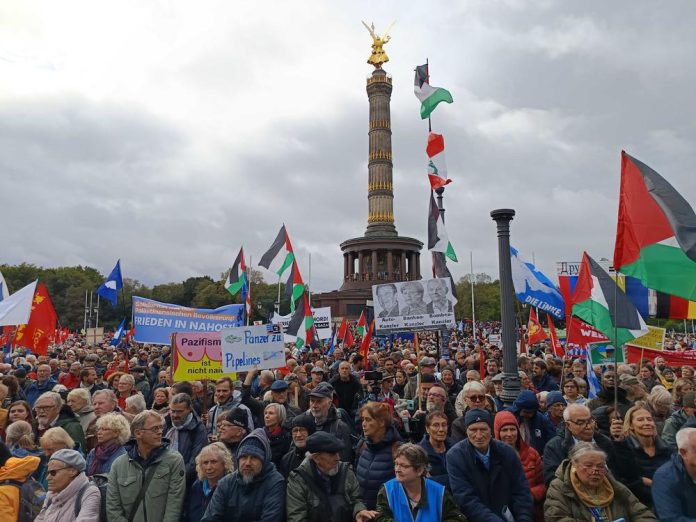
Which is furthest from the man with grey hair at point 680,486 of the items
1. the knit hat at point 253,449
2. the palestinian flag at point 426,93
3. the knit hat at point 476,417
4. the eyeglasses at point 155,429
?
the palestinian flag at point 426,93

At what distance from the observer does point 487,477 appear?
3.53 m

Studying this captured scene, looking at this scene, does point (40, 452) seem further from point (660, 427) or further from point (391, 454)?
point (660, 427)

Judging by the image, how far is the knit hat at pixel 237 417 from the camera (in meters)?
4.30

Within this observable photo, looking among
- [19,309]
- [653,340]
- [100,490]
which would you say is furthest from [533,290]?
[19,309]

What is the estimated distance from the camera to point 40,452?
4.28 metres

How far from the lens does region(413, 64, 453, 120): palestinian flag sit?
1106 cm

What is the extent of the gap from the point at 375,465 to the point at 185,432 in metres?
1.87

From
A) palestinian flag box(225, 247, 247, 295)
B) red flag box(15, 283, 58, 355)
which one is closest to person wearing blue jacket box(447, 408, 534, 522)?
red flag box(15, 283, 58, 355)

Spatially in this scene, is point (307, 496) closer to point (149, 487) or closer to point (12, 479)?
point (149, 487)

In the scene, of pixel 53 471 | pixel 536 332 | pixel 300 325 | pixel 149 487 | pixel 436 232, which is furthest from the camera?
pixel 536 332

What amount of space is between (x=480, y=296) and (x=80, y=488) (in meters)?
70.3

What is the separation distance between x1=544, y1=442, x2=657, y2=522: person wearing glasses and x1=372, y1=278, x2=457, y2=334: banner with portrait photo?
16.6 ft

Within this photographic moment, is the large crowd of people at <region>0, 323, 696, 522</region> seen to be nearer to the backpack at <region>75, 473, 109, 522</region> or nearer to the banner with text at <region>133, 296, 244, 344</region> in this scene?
the backpack at <region>75, 473, 109, 522</region>

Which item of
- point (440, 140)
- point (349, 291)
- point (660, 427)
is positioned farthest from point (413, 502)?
point (349, 291)
